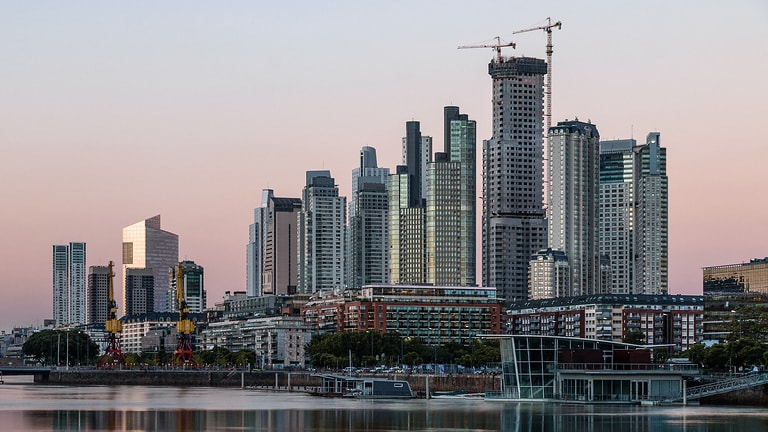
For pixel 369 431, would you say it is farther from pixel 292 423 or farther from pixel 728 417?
pixel 728 417

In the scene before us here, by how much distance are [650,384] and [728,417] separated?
20.1 meters

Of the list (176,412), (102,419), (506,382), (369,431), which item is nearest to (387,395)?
(506,382)

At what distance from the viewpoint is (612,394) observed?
141 meters

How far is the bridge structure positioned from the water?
743cm

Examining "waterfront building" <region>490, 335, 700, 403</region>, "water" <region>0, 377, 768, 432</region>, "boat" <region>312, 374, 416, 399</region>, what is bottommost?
"boat" <region>312, 374, 416, 399</region>

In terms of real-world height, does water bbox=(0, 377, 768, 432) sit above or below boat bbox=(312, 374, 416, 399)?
above

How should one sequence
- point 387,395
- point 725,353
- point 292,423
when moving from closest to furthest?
1. point 292,423
2. point 387,395
3. point 725,353

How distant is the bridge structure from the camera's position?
143500mm

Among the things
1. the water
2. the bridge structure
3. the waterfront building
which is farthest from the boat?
the bridge structure

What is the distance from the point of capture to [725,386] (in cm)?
14875

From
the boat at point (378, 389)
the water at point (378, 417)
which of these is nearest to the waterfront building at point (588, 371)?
the water at point (378, 417)

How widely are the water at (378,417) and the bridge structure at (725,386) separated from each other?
743 cm

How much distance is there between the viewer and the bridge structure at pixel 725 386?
143500 millimetres

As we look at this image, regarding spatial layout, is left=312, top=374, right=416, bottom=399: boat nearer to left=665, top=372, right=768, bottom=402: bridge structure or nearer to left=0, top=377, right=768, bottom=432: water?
left=0, top=377, right=768, bottom=432: water
